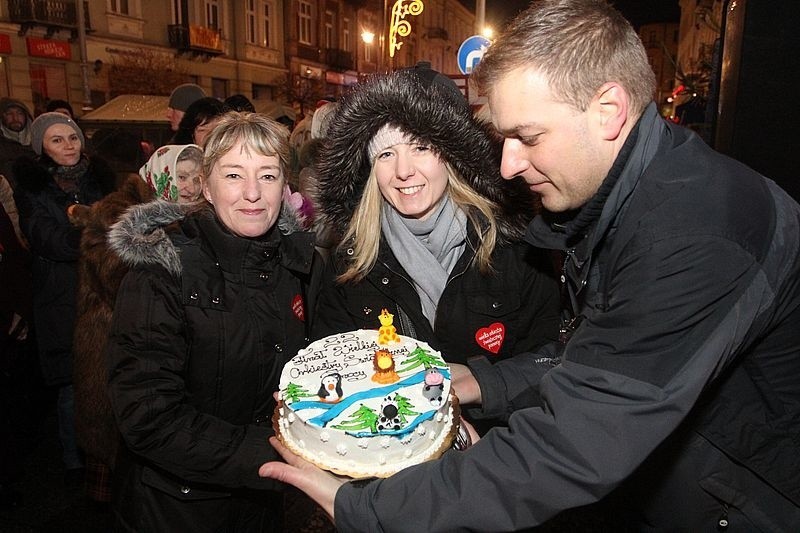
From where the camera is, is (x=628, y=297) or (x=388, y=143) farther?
(x=388, y=143)

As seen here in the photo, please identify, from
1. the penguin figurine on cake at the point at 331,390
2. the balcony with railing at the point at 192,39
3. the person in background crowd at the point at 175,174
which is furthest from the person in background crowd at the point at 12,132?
the balcony with railing at the point at 192,39

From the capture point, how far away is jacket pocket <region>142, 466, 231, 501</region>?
2.45 m

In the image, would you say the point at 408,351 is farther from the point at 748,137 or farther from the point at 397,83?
the point at 748,137

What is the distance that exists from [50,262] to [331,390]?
346cm

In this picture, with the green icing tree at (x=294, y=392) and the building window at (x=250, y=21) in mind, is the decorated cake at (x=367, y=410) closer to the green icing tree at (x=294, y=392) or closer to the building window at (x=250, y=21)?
the green icing tree at (x=294, y=392)

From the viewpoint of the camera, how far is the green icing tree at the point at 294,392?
86.1 inches

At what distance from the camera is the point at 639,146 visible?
167cm

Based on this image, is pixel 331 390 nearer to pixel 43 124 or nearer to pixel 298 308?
pixel 298 308

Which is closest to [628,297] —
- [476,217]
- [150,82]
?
[476,217]

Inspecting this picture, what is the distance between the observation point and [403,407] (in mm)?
2100

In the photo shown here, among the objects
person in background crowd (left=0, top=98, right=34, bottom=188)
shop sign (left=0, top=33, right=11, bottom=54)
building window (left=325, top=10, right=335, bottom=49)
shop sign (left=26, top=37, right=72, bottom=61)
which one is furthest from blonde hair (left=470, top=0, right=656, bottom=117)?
building window (left=325, top=10, right=335, bottom=49)

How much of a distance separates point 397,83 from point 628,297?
196 cm

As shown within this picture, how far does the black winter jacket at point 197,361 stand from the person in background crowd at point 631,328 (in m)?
0.48

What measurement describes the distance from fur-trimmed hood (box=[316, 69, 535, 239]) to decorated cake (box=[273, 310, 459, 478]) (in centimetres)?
107
